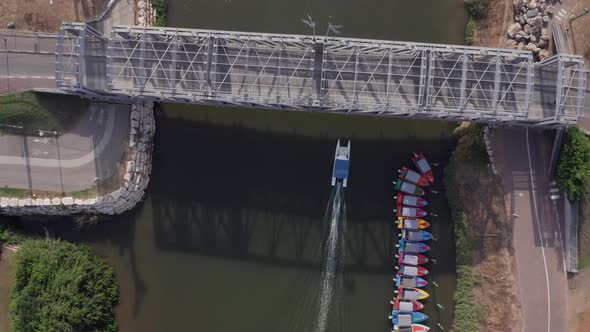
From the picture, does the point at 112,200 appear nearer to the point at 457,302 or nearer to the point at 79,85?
the point at 79,85

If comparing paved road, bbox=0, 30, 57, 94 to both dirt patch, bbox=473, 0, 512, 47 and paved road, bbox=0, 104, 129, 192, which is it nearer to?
paved road, bbox=0, 104, 129, 192

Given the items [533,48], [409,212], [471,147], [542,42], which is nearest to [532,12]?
[542,42]

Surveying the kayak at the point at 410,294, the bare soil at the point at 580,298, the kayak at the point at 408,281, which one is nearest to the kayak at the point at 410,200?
the kayak at the point at 408,281

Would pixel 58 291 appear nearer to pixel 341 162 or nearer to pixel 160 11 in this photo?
pixel 160 11

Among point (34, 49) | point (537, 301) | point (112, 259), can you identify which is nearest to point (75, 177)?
point (112, 259)

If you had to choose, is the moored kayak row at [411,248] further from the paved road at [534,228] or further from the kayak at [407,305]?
the paved road at [534,228]
